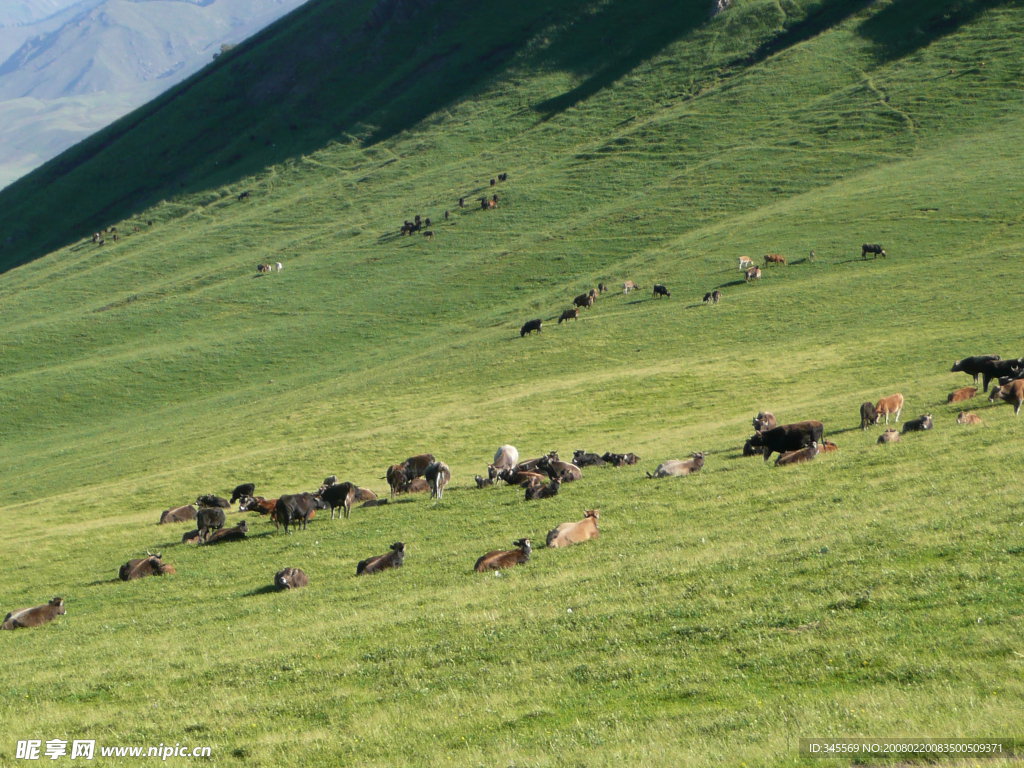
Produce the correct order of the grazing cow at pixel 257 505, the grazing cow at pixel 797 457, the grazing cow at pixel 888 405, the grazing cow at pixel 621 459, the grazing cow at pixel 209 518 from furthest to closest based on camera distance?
the grazing cow at pixel 257 505 → the grazing cow at pixel 621 459 → the grazing cow at pixel 209 518 → the grazing cow at pixel 888 405 → the grazing cow at pixel 797 457

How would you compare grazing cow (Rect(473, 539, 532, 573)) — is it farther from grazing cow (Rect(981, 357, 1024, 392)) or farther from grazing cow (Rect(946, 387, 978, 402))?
grazing cow (Rect(981, 357, 1024, 392))

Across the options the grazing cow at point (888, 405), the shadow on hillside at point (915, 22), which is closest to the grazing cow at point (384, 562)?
the grazing cow at point (888, 405)

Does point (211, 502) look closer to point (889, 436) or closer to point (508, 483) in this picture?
point (508, 483)

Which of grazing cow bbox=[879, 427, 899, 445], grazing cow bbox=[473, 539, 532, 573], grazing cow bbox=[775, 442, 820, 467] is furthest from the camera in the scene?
grazing cow bbox=[879, 427, 899, 445]

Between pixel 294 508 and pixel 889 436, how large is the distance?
15.9 metres

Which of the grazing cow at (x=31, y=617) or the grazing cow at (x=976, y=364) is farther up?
the grazing cow at (x=31, y=617)

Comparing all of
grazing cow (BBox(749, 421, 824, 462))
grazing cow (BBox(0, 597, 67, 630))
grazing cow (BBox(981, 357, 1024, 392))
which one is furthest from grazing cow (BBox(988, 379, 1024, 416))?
grazing cow (BBox(0, 597, 67, 630))

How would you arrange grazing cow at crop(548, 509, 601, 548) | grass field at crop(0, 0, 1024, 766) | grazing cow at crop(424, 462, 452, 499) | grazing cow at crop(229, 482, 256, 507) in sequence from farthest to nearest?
grazing cow at crop(229, 482, 256, 507), grazing cow at crop(424, 462, 452, 499), grazing cow at crop(548, 509, 601, 548), grass field at crop(0, 0, 1024, 766)

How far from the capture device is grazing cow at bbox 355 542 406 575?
58.1ft

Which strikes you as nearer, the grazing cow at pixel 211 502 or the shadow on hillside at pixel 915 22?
the grazing cow at pixel 211 502

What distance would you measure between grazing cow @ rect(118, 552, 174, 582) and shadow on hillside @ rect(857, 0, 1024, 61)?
→ 100 m

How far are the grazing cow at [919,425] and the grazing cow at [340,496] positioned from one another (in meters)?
15.3

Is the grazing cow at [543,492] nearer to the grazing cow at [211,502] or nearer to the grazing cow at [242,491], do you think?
the grazing cow at [242,491]

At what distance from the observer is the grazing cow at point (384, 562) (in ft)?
58.1
